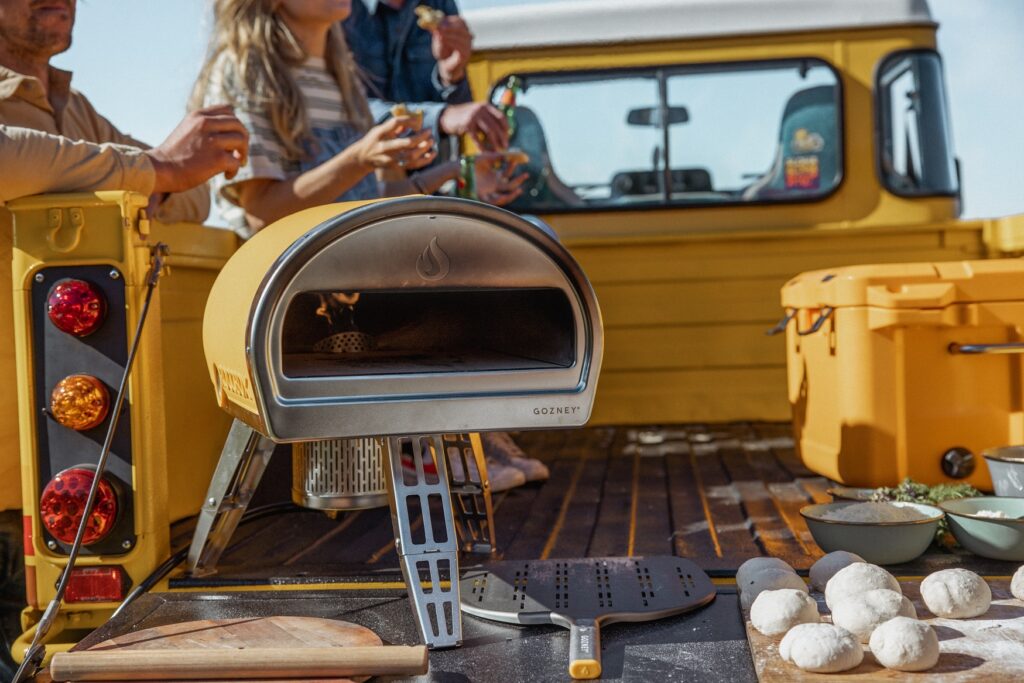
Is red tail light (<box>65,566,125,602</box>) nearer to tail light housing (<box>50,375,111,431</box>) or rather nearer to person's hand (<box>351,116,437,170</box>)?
tail light housing (<box>50,375,111,431</box>)

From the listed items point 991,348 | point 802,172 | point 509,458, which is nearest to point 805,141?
point 802,172

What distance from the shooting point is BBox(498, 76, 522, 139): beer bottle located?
376 cm

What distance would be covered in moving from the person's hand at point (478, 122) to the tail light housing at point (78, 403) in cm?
153

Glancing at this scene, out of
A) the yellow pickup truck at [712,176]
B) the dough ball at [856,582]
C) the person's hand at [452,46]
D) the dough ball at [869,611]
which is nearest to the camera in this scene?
the dough ball at [869,611]

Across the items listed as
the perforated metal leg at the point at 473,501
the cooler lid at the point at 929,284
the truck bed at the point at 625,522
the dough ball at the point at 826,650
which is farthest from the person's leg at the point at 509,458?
the dough ball at the point at 826,650

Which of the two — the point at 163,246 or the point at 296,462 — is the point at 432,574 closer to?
the point at 296,462

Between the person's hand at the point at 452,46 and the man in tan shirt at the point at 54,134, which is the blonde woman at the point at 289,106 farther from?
the person's hand at the point at 452,46

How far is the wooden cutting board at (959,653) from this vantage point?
1.45 m

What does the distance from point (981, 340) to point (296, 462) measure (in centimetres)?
178

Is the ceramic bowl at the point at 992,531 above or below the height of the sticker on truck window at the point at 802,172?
below

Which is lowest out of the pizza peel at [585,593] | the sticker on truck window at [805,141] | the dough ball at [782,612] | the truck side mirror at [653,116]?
the pizza peel at [585,593]

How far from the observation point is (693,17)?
4.12 meters

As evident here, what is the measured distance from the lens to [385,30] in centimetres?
391

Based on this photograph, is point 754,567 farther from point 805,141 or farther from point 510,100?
point 805,141
